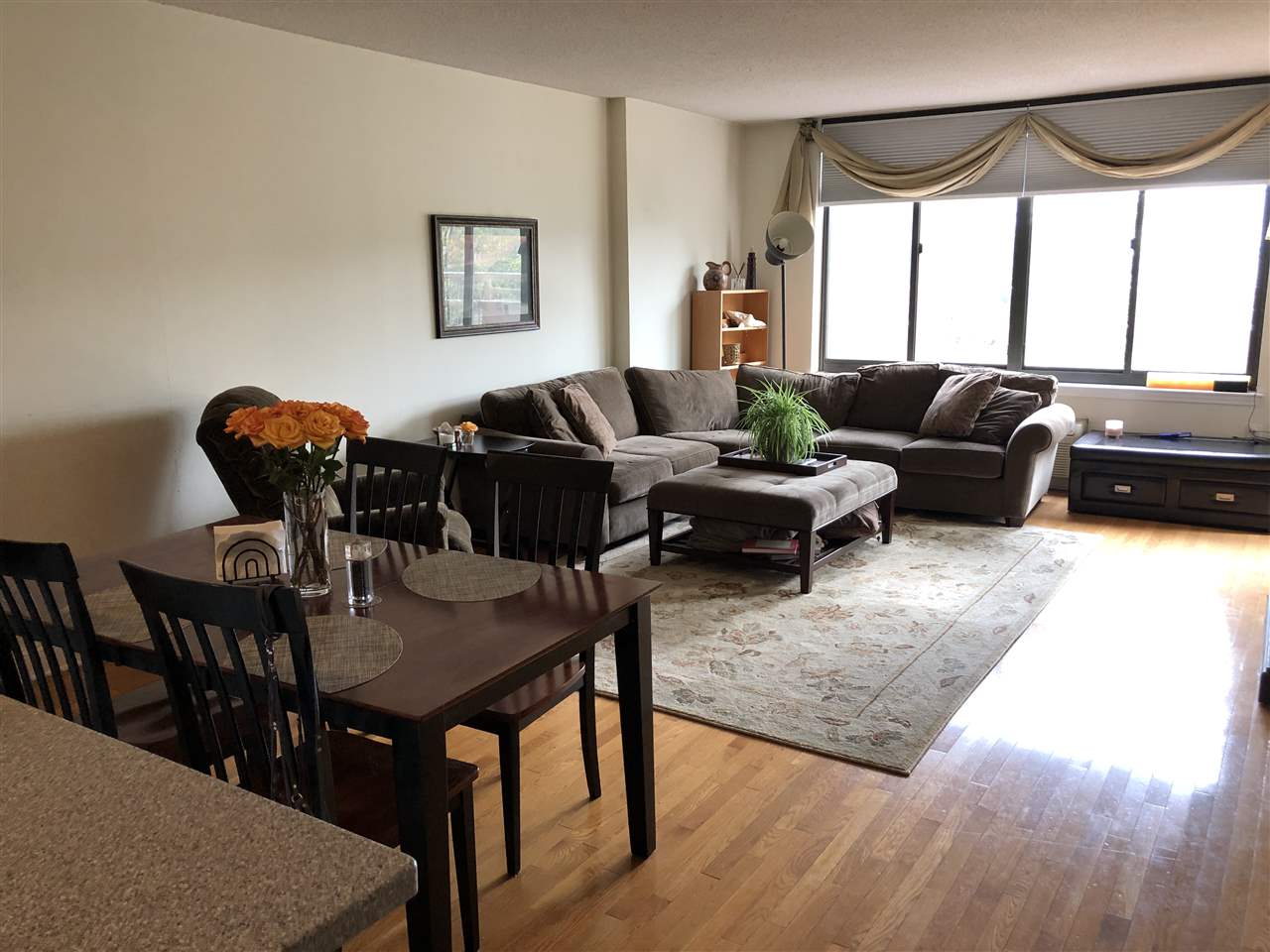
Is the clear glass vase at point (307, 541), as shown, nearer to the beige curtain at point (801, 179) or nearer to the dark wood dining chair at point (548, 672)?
the dark wood dining chair at point (548, 672)

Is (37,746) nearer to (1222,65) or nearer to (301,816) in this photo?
(301,816)

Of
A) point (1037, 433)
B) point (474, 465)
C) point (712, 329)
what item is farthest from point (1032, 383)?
point (474, 465)

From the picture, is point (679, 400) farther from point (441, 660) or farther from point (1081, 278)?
point (441, 660)

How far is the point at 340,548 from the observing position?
271 centimetres

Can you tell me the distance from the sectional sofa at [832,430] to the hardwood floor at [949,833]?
2.02 m

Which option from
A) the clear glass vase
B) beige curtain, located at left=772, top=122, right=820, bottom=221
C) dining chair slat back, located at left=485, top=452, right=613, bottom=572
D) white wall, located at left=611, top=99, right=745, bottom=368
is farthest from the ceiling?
the clear glass vase

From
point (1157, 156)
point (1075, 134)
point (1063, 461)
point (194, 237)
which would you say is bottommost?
point (1063, 461)

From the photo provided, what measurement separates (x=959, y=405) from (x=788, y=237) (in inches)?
67.3

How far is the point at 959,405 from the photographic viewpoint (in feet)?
20.1

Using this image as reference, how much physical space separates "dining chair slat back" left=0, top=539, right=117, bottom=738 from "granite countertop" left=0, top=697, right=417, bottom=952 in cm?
79

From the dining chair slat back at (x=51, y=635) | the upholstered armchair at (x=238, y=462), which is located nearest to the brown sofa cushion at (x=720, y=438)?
the upholstered armchair at (x=238, y=462)

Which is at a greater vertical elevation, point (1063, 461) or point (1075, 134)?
point (1075, 134)

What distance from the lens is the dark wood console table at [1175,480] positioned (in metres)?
5.64

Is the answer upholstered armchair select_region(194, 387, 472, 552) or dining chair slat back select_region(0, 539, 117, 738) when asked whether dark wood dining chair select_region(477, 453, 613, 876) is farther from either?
upholstered armchair select_region(194, 387, 472, 552)
